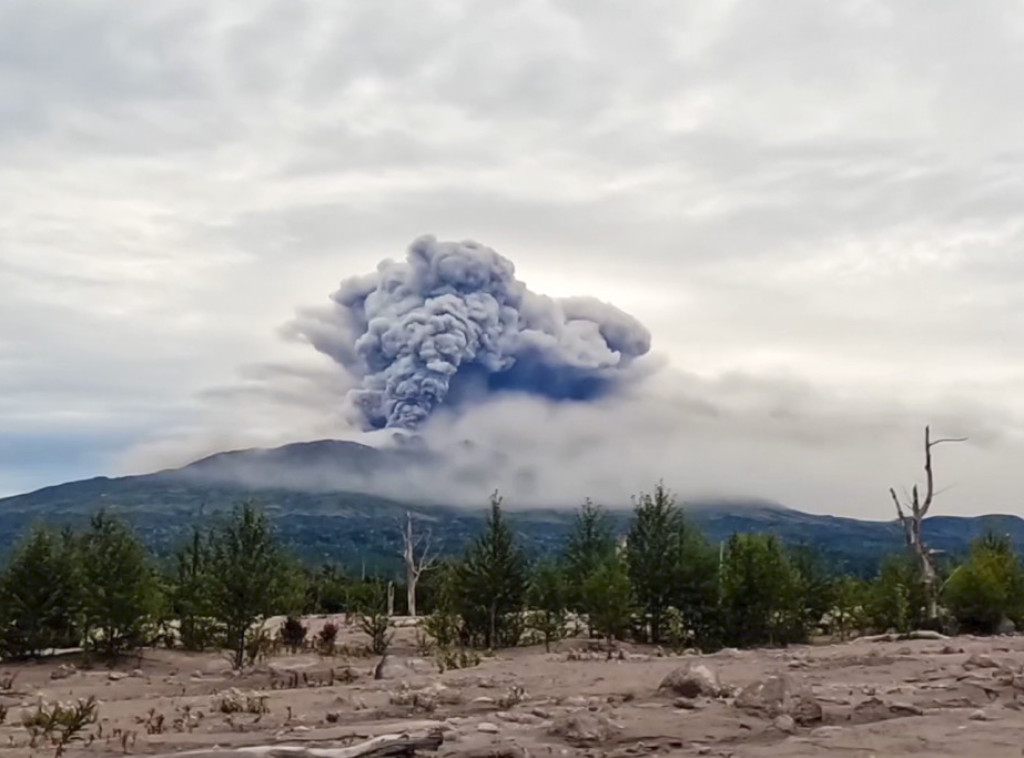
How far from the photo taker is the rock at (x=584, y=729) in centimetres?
1244

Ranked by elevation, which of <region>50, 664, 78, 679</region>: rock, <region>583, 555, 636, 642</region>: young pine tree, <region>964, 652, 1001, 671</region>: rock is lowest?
<region>50, 664, 78, 679</region>: rock

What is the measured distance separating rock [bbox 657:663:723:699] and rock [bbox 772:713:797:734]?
7.18 ft

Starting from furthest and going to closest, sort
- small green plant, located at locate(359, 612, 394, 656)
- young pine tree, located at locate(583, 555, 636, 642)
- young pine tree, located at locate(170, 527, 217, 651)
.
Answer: young pine tree, located at locate(583, 555, 636, 642)
small green plant, located at locate(359, 612, 394, 656)
young pine tree, located at locate(170, 527, 217, 651)

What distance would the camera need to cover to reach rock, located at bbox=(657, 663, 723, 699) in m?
15.9

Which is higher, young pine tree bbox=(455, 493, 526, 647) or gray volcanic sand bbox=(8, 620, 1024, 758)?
young pine tree bbox=(455, 493, 526, 647)

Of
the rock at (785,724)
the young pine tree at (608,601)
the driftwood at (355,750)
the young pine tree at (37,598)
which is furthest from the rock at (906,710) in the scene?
the young pine tree at (37,598)

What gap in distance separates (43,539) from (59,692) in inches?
476

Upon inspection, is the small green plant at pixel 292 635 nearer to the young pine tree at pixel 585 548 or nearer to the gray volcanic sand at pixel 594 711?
the young pine tree at pixel 585 548

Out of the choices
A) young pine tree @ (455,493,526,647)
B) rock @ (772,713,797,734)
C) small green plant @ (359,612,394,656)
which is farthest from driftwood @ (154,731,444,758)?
young pine tree @ (455,493,526,647)

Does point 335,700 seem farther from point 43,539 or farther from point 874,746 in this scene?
point 43,539

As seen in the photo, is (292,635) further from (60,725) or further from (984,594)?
(984,594)

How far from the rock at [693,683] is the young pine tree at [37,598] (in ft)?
76.9

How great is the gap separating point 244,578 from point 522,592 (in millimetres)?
10366

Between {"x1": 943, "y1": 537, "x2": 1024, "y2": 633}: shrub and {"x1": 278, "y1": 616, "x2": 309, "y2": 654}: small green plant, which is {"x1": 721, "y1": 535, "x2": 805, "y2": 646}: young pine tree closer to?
{"x1": 943, "y1": 537, "x2": 1024, "y2": 633}: shrub
